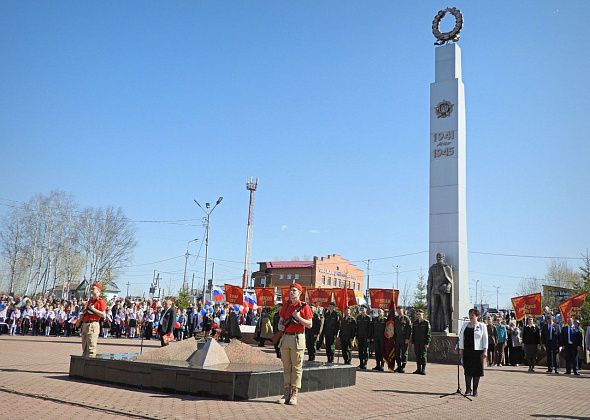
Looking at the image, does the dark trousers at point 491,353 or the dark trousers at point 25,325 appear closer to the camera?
the dark trousers at point 491,353

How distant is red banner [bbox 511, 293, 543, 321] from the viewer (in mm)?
22531

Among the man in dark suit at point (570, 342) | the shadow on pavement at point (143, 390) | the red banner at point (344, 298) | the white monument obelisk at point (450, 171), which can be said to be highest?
the white monument obelisk at point (450, 171)

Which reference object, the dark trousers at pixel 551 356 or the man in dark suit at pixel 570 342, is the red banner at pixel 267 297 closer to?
the dark trousers at pixel 551 356

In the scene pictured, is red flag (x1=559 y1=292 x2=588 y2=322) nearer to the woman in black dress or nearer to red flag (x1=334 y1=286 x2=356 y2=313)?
red flag (x1=334 y1=286 x2=356 y2=313)

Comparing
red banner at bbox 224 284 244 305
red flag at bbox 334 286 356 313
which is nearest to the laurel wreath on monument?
red flag at bbox 334 286 356 313

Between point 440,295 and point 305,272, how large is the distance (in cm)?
6617

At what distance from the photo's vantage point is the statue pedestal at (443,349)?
19688 millimetres

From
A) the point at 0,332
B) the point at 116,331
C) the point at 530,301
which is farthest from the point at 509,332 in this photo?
the point at 0,332

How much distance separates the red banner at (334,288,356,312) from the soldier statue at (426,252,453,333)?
141 inches

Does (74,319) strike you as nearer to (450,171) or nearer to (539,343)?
(450,171)

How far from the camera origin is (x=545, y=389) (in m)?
13.0

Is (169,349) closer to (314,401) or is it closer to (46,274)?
(314,401)

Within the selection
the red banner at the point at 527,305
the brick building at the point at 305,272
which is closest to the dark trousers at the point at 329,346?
the red banner at the point at 527,305

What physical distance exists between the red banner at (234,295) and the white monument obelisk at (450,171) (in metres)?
12.2
